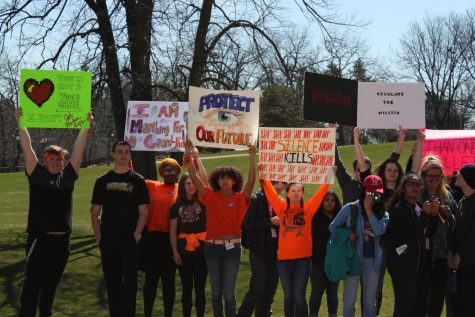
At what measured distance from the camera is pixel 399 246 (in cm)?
645

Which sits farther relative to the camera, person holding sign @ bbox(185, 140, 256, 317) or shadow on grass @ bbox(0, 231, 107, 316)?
shadow on grass @ bbox(0, 231, 107, 316)

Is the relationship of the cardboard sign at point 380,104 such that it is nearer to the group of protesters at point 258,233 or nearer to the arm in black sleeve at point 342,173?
the group of protesters at point 258,233

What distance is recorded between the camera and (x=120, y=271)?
6922mm

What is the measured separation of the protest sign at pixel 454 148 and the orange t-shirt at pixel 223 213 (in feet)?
11.5

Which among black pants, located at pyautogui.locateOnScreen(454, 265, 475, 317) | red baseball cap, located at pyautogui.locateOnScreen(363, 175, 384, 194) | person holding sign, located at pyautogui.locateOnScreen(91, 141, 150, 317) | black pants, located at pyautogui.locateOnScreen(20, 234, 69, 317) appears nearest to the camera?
black pants, located at pyautogui.locateOnScreen(454, 265, 475, 317)

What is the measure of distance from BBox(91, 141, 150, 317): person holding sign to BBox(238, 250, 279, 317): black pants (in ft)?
4.30

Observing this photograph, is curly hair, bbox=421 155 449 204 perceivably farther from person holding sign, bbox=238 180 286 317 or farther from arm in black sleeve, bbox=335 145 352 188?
person holding sign, bbox=238 180 286 317

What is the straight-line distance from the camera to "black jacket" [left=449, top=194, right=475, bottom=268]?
20.5ft

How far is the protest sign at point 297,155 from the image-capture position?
7143mm

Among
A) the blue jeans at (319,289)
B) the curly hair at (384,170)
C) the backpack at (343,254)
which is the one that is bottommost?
the blue jeans at (319,289)

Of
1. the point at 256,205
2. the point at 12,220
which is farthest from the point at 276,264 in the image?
the point at 12,220

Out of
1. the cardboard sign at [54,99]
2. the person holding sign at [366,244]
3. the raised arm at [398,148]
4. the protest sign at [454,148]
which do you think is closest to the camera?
the person holding sign at [366,244]

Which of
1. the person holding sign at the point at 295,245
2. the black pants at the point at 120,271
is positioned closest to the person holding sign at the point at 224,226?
the person holding sign at the point at 295,245

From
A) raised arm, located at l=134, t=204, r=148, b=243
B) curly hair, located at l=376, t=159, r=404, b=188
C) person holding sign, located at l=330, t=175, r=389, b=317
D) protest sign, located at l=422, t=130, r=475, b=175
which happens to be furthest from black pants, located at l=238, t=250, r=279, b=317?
protest sign, located at l=422, t=130, r=475, b=175
